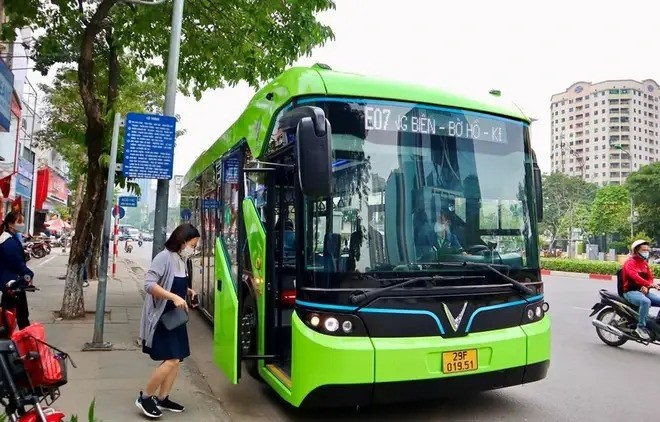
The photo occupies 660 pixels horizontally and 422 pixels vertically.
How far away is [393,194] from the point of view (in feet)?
14.8

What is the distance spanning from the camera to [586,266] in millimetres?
26453

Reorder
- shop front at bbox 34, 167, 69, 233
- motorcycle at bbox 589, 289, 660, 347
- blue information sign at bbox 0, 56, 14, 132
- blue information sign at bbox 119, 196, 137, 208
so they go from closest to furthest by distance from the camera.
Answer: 1. motorcycle at bbox 589, 289, 660, 347
2. blue information sign at bbox 0, 56, 14, 132
3. blue information sign at bbox 119, 196, 137, 208
4. shop front at bbox 34, 167, 69, 233

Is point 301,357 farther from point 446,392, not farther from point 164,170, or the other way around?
point 164,170

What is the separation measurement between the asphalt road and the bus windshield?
4.73ft

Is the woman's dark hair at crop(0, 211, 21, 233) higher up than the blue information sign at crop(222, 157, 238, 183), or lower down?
lower down

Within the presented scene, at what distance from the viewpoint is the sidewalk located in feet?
16.4

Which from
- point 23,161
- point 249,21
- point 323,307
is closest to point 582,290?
point 249,21

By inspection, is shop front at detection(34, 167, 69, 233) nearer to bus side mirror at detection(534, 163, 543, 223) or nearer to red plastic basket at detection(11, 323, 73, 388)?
bus side mirror at detection(534, 163, 543, 223)

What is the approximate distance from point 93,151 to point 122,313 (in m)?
3.23

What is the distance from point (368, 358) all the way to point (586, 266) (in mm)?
25195

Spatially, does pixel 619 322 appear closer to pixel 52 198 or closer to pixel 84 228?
pixel 84 228

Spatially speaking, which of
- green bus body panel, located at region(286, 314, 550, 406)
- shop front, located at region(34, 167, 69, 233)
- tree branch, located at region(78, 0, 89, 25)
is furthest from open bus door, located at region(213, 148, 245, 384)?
shop front, located at region(34, 167, 69, 233)

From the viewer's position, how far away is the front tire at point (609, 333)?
833 cm

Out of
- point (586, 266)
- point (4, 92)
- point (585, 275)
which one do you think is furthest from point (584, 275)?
point (4, 92)
